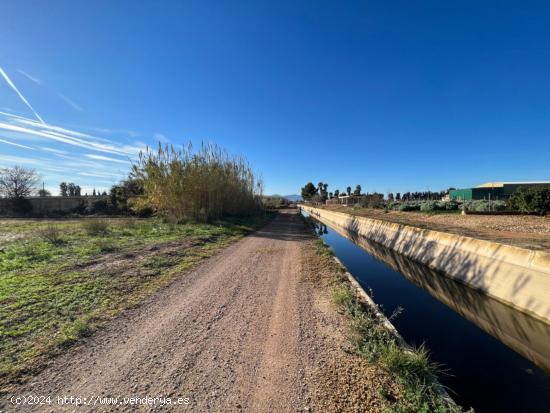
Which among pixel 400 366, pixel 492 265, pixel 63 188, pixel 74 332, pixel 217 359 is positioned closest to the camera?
pixel 400 366

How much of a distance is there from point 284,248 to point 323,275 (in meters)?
4.16

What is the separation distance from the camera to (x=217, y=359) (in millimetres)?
3131

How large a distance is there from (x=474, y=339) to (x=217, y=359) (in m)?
5.12

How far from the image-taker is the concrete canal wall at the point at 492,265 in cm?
535

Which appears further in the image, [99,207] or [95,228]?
[99,207]

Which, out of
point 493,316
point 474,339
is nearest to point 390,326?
point 474,339

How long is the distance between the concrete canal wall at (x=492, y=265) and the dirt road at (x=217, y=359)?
4.84m

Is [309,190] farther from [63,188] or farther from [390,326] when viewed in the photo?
[390,326]

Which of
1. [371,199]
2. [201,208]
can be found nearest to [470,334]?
[201,208]

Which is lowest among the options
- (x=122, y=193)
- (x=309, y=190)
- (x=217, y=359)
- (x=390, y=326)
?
(x=390, y=326)

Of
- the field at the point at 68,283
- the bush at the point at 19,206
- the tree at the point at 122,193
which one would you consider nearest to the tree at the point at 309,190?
the tree at the point at 122,193

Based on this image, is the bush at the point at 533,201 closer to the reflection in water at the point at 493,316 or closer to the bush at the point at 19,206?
the reflection in water at the point at 493,316

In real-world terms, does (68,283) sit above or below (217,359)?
above

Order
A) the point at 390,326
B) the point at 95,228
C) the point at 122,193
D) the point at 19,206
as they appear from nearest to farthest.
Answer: the point at 390,326
the point at 95,228
the point at 122,193
the point at 19,206
